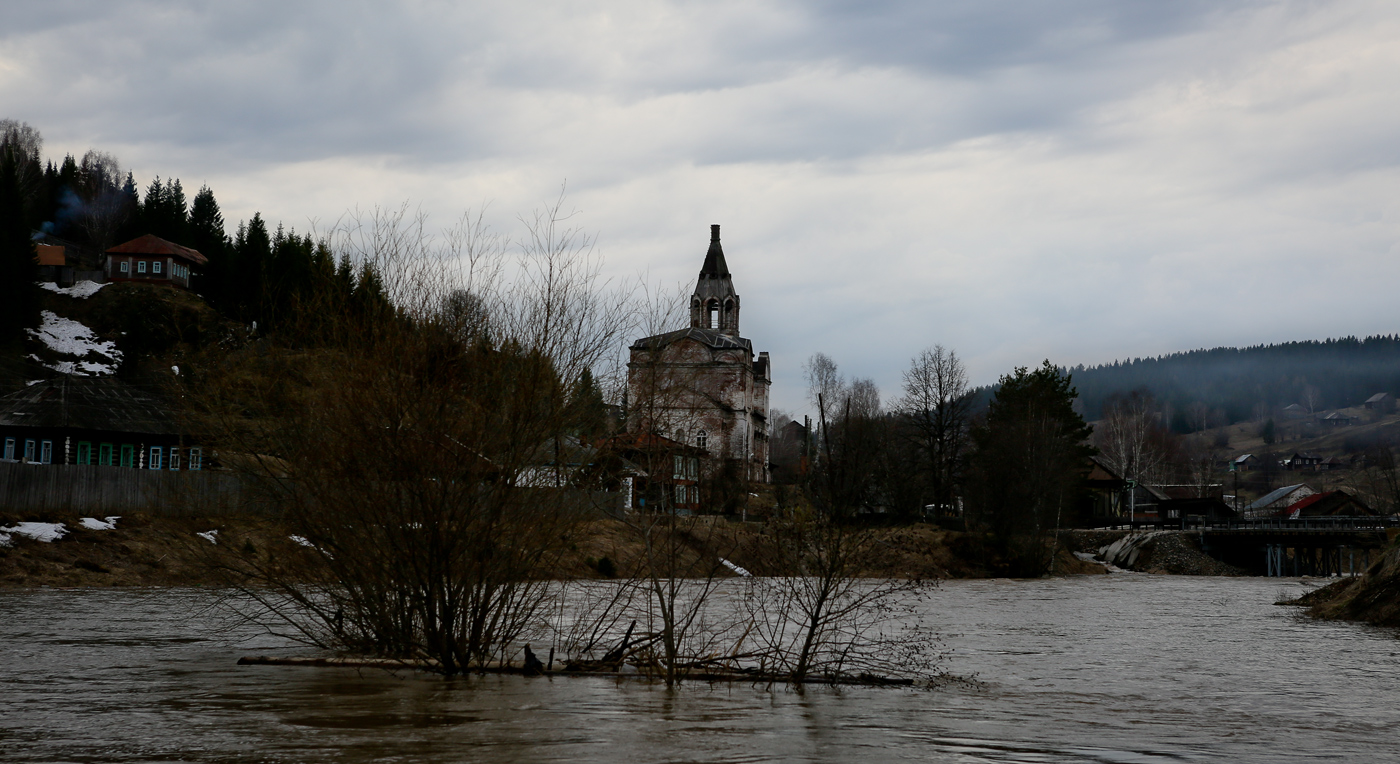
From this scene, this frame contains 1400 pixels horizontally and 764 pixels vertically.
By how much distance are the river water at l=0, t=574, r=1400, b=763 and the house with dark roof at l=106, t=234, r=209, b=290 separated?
82.3m

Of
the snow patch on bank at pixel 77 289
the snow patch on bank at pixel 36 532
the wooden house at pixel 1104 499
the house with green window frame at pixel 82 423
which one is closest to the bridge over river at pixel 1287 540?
the wooden house at pixel 1104 499

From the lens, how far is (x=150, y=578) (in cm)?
3266

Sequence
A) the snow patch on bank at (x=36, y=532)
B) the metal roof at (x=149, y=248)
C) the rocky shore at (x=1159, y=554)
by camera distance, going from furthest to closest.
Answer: the metal roof at (x=149, y=248), the rocky shore at (x=1159, y=554), the snow patch on bank at (x=36, y=532)

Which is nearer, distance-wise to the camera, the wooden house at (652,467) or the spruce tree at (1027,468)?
the wooden house at (652,467)

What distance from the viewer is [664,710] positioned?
10.9 meters

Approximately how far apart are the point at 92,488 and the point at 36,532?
3.33 meters

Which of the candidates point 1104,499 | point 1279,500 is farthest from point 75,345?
point 1279,500

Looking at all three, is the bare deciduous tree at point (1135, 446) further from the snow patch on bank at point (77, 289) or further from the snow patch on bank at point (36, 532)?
the snow patch on bank at point (36, 532)

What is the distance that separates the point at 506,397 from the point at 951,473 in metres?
59.3

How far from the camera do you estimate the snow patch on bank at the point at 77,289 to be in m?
88.2

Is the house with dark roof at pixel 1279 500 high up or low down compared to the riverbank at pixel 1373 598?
up

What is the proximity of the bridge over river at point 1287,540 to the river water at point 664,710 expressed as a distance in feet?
193

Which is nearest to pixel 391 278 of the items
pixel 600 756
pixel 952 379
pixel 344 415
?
pixel 344 415

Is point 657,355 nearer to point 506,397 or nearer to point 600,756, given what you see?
point 506,397
